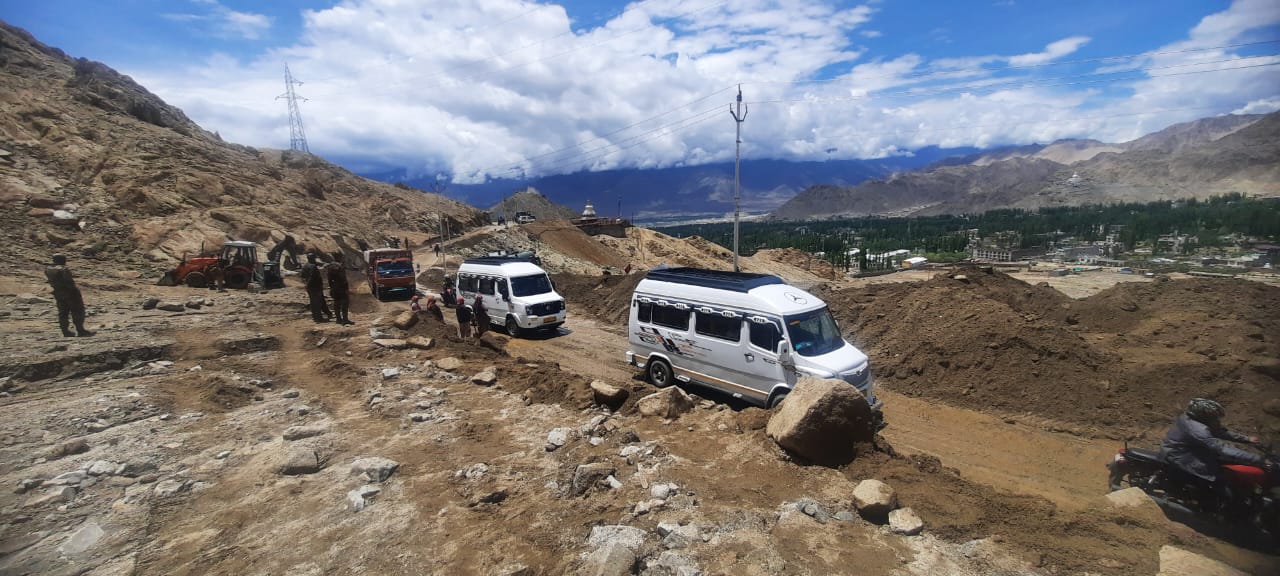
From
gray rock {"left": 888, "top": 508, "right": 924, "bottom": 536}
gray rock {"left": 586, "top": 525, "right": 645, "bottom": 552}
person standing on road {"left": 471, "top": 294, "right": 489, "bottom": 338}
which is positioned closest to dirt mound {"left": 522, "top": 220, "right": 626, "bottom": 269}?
person standing on road {"left": 471, "top": 294, "right": 489, "bottom": 338}

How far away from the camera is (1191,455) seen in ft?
20.3

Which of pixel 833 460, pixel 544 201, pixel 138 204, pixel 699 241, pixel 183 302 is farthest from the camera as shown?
pixel 544 201

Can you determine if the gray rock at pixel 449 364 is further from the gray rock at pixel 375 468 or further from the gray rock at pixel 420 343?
the gray rock at pixel 375 468

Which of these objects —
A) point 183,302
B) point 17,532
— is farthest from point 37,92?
point 17,532

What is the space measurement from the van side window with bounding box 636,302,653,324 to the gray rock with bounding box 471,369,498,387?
139 inches

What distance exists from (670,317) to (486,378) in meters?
4.12

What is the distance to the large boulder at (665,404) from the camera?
8789 millimetres

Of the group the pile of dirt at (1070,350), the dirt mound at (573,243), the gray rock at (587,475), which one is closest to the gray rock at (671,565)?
the gray rock at (587,475)

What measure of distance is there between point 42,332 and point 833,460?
17500 mm

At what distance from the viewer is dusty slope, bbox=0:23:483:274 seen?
23.5 metres

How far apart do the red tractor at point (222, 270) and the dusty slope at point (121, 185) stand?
2.84 m

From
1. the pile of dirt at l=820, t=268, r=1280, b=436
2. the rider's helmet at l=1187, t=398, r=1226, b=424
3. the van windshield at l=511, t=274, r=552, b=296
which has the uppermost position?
the van windshield at l=511, t=274, r=552, b=296

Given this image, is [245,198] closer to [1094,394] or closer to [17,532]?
[17,532]

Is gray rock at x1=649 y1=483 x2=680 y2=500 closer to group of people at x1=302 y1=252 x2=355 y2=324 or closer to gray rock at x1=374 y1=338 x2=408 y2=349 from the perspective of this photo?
gray rock at x1=374 y1=338 x2=408 y2=349
